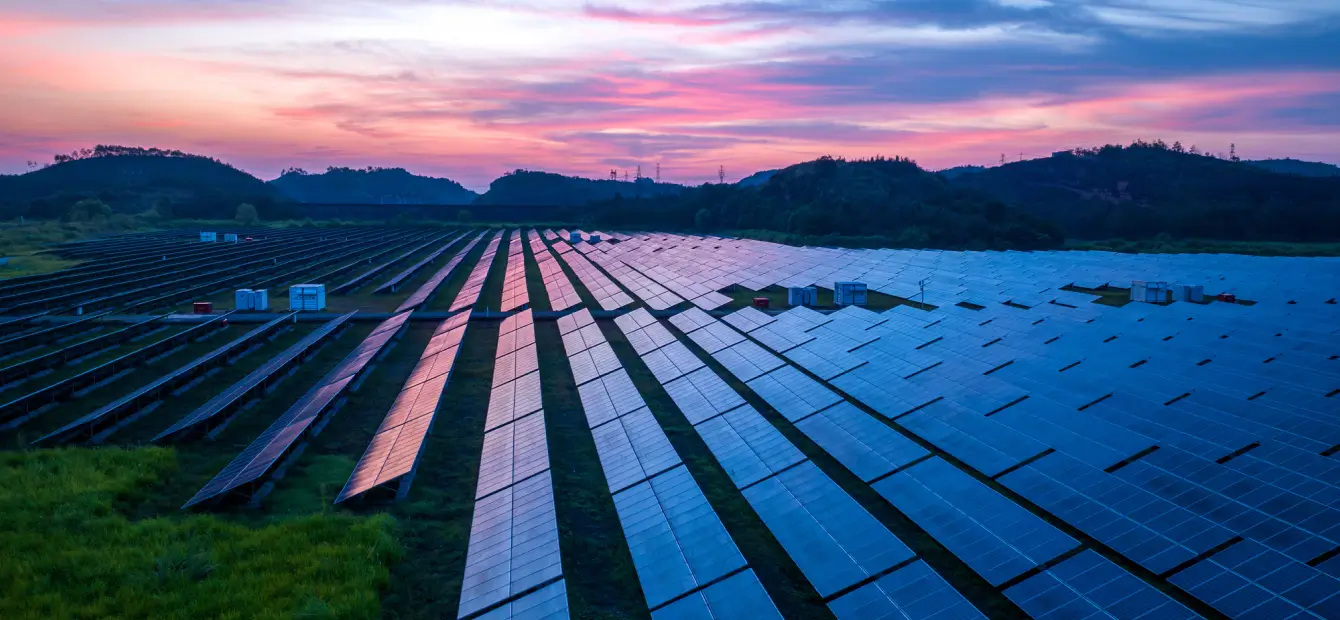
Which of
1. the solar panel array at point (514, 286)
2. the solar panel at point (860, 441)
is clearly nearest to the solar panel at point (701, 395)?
the solar panel at point (860, 441)

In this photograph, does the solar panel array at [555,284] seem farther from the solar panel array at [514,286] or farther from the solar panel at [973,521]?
the solar panel at [973,521]

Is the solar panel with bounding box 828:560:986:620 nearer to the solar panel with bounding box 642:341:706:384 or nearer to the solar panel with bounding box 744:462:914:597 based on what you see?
the solar panel with bounding box 744:462:914:597

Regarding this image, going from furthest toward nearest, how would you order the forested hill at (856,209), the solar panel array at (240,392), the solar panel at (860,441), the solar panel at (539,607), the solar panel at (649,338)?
1. the forested hill at (856,209)
2. the solar panel at (649,338)
3. the solar panel array at (240,392)
4. the solar panel at (860,441)
5. the solar panel at (539,607)

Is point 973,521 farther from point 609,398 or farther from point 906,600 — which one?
point 609,398

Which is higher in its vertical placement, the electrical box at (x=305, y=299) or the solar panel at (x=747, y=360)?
the electrical box at (x=305, y=299)

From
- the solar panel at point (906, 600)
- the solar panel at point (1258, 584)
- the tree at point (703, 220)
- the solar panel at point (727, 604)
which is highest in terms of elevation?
the tree at point (703, 220)

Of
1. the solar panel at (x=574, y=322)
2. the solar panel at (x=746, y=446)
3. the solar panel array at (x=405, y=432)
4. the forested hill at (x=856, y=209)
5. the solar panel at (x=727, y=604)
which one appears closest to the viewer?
the solar panel at (x=727, y=604)

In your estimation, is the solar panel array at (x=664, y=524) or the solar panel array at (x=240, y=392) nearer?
the solar panel array at (x=664, y=524)

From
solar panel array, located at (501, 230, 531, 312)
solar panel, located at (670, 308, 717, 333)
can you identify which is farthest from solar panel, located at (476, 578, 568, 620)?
solar panel array, located at (501, 230, 531, 312)
